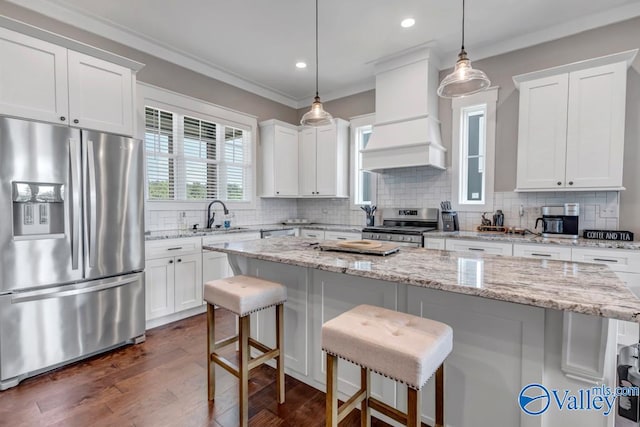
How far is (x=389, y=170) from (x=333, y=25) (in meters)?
1.97

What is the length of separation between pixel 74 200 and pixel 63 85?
0.91 meters

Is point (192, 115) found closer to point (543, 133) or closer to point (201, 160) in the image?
point (201, 160)

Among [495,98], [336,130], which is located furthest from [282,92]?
[495,98]

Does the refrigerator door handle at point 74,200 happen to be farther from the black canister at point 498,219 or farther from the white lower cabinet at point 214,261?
the black canister at point 498,219

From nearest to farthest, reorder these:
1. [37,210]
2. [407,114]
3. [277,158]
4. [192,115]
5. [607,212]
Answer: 1. [37,210]
2. [607,212]
3. [407,114]
4. [192,115]
5. [277,158]

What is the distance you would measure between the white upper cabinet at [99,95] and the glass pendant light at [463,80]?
2672mm

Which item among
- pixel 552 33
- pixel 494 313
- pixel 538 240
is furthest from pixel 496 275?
pixel 552 33

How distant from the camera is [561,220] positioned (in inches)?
120

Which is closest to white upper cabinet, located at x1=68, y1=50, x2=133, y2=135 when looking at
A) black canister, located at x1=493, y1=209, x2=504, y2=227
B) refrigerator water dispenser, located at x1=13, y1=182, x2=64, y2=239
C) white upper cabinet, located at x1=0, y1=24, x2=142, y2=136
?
white upper cabinet, located at x1=0, y1=24, x2=142, y2=136

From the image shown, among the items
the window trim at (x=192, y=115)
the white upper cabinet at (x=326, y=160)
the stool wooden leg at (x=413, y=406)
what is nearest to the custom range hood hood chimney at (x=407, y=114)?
the white upper cabinet at (x=326, y=160)

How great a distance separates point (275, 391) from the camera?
2070 mm

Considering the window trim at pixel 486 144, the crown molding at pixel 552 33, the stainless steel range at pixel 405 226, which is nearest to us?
the crown molding at pixel 552 33

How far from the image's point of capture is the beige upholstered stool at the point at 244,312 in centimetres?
171
